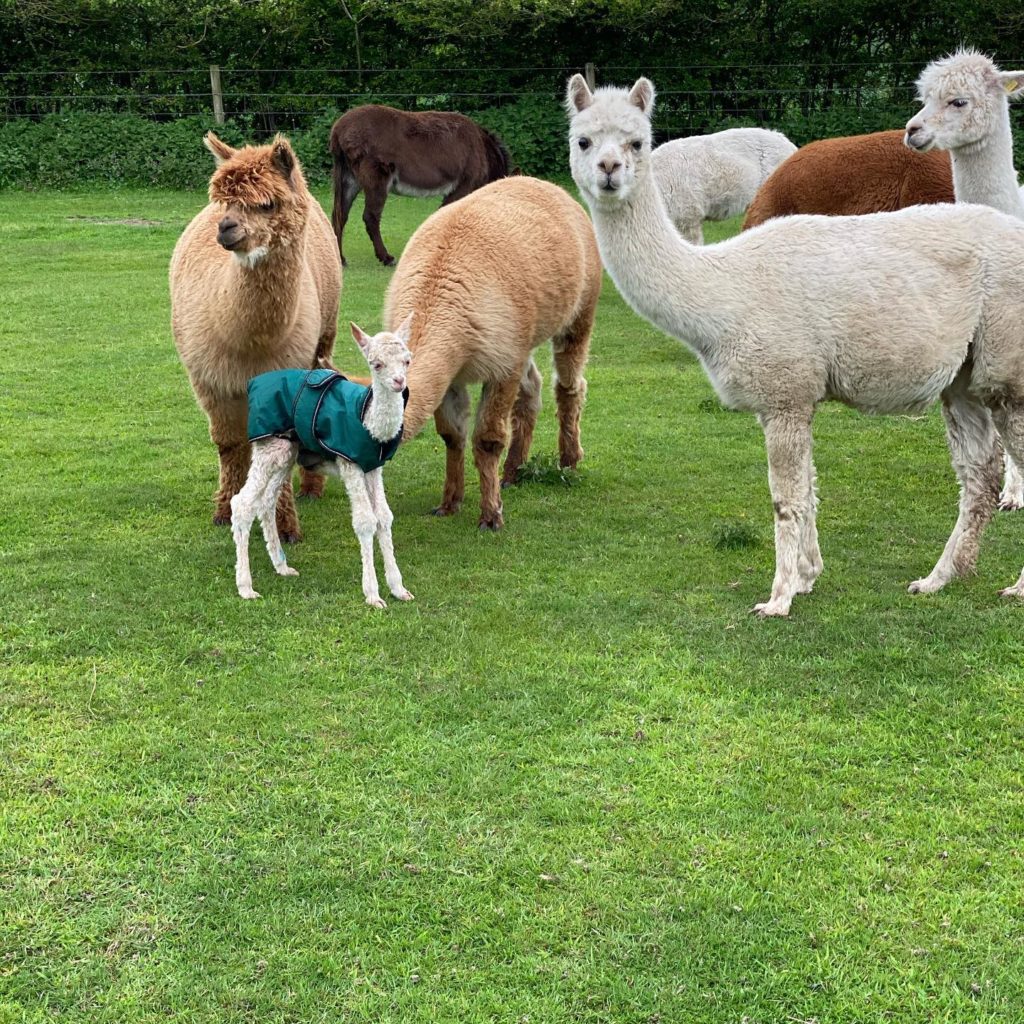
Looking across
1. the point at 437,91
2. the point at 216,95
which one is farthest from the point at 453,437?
the point at 437,91

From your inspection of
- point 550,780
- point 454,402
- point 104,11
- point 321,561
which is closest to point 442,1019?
point 550,780

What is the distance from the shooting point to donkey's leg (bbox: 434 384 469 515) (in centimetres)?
597

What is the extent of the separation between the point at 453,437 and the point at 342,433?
1.33 meters

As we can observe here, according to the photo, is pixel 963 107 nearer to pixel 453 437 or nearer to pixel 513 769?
pixel 453 437

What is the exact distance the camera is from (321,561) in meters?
5.44

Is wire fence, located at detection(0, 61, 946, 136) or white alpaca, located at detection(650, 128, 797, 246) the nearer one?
white alpaca, located at detection(650, 128, 797, 246)

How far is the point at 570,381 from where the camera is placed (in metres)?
7.04

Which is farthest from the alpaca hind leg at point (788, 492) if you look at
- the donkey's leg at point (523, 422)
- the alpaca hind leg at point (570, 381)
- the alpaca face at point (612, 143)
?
the alpaca hind leg at point (570, 381)

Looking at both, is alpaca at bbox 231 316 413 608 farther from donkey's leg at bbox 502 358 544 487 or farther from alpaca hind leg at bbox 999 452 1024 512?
alpaca hind leg at bbox 999 452 1024 512

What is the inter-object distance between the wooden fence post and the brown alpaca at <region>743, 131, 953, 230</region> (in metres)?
12.6

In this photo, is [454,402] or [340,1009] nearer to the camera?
[340,1009]

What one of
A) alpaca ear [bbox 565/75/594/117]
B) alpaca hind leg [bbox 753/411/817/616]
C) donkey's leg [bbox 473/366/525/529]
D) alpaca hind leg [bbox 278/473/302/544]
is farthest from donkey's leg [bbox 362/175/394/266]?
alpaca hind leg [bbox 753/411/817/616]

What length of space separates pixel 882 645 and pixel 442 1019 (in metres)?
2.45

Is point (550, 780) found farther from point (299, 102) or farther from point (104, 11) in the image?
point (104, 11)
